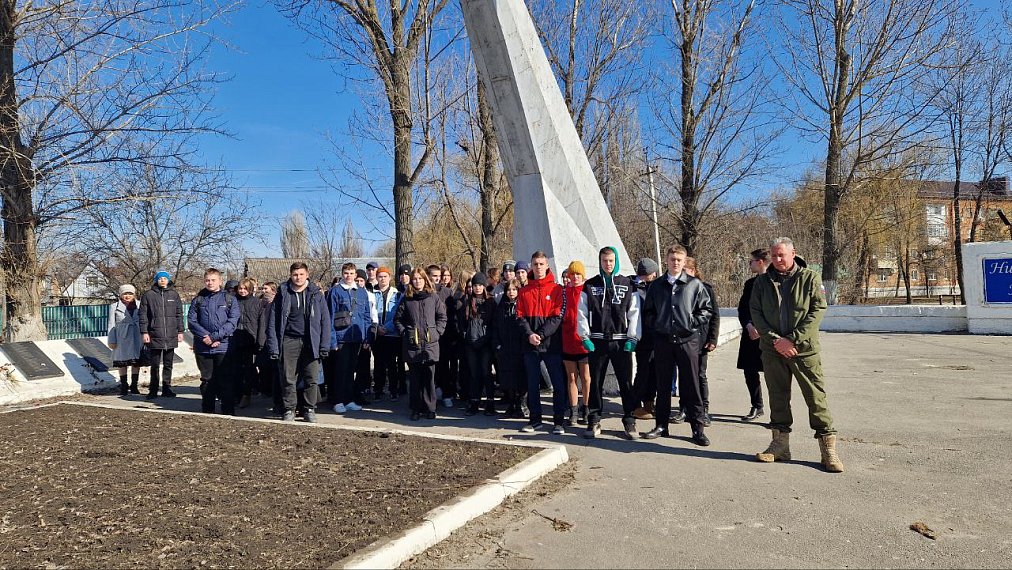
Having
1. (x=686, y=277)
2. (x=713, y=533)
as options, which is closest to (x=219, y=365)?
(x=686, y=277)

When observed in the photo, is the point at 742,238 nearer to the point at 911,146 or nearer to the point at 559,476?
the point at 911,146

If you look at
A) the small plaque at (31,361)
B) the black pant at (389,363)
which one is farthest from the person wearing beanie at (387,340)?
the small plaque at (31,361)

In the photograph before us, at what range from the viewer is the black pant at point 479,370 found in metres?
7.14

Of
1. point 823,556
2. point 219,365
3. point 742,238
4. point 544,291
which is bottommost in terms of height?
point 823,556

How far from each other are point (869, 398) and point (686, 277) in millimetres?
3399

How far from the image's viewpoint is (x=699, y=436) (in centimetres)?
536

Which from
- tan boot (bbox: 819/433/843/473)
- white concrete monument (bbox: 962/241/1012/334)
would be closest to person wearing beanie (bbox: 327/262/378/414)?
tan boot (bbox: 819/433/843/473)

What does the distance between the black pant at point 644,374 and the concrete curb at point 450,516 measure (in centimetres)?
181

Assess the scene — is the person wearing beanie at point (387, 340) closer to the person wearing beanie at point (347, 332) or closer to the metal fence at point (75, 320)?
the person wearing beanie at point (347, 332)

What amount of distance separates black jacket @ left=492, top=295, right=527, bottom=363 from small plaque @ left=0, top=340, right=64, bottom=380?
24.9ft

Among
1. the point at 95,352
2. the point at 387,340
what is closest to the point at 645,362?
the point at 387,340

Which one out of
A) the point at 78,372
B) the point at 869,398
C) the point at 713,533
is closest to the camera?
the point at 713,533

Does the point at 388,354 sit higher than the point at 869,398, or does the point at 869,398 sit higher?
the point at 388,354

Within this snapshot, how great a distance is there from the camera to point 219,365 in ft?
25.1
